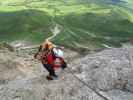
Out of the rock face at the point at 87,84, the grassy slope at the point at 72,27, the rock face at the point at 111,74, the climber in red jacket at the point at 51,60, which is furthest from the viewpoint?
the grassy slope at the point at 72,27

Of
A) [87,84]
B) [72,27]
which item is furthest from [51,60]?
[72,27]

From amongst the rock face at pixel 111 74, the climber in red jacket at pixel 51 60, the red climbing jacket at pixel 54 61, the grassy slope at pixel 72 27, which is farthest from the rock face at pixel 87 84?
the grassy slope at pixel 72 27

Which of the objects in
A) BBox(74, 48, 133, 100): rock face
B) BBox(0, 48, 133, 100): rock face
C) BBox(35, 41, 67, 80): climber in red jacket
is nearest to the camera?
BBox(0, 48, 133, 100): rock face

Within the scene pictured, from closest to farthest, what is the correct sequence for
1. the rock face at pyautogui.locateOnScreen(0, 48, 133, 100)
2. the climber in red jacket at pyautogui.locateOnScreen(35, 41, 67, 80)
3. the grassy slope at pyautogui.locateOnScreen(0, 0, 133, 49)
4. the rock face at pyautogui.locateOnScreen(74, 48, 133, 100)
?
the rock face at pyautogui.locateOnScreen(0, 48, 133, 100) < the rock face at pyautogui.locateOnScreen(74, 48, 133, 100) < the climber in red jacket at pyautogui.locateOnScreen(35, 41, 67, 80) < the grassy slope at pyautogui.locateOnScreen(0, 0, 133, 49)

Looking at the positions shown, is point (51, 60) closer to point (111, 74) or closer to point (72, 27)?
point (111, 74)

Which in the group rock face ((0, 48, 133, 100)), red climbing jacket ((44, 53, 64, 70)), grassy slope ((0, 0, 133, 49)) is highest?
red climbing jacket ((44, 53, 64, 70))

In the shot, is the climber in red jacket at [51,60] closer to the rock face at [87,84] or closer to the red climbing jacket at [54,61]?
the red climbing jacket at [54,61]

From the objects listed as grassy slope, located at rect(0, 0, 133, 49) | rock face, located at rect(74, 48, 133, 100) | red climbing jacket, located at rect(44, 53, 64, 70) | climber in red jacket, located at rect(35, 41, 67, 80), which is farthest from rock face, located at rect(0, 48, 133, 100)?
grassy slope, located at rect(0, 0, 133, 49)

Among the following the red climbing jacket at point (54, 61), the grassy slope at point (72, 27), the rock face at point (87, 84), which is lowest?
the grassy slope at point (72, 27)

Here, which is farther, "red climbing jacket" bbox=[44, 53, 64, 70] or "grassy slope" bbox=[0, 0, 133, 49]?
"grassy slope" bbox=[0, 0, 133, 49]

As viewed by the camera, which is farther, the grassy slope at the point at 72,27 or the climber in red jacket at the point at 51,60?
the grassy slope at the point at 72,27

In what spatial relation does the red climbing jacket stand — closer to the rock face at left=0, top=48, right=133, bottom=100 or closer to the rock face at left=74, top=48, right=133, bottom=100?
the rock face at left=0, top=48, right=133, bottom=100

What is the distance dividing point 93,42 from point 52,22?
2682 centimetres

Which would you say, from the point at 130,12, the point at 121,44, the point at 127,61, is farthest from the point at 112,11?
the point at 127,61
